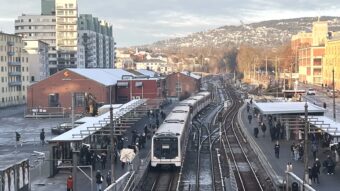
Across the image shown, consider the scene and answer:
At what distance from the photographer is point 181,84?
95.9 m

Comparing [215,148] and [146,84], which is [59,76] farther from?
[215,148]

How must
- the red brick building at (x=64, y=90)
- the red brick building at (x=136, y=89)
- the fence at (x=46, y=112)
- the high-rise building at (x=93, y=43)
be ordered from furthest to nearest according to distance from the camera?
the high-rise building at (x=93, y=43)
the red brick building at (x=136, y=89)
the red brick building at (x=64, y=90)
the fence at (x=46, y=112)

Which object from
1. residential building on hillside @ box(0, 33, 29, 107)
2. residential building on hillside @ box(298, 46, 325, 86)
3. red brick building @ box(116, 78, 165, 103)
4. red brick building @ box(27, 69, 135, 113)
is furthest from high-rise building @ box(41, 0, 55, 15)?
red brick building @ box(27, 69, 135, 113)

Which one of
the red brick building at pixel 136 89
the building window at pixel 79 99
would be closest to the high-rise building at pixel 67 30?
the red brick building at pixel 136 89

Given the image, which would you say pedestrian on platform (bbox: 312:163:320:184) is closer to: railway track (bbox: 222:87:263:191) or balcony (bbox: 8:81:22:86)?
railway track (bbox: 222:87:263:191)

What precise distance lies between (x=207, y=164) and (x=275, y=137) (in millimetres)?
8881

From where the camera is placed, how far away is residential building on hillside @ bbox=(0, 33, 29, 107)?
92062 mm

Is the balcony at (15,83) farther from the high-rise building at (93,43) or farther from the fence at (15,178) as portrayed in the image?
the fence at (15,178)

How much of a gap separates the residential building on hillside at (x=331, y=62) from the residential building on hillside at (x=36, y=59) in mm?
53441

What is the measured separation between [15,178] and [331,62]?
9688cm

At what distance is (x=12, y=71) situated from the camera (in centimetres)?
9594

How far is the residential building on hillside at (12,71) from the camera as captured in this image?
92062 millimetres

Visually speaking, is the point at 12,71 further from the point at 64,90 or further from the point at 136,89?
the point at 64,90

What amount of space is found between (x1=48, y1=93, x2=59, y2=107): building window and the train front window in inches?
1611
